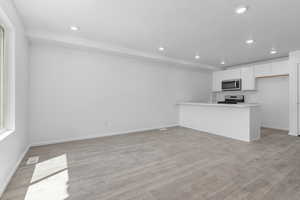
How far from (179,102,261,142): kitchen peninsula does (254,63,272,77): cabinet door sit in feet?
6.11

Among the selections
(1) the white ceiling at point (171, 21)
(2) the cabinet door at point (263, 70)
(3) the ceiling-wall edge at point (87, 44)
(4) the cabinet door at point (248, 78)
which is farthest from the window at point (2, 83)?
(2) the cabinet door at point (263, 70)

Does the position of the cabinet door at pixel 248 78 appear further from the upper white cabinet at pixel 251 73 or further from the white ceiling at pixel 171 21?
the white ceiling at pixel 171 21

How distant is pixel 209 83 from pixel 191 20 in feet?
14.8

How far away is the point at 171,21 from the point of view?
2.46 metres

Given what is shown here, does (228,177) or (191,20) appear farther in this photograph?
(191,20)

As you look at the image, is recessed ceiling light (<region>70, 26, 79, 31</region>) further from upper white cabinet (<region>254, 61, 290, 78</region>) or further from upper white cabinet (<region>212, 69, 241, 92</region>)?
upper white cabinet (<region>254, 61, 290, 78</region>)

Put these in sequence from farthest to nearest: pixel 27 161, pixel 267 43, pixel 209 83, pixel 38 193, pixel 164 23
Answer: pixel 209 83 < pixel 267 43 < pixel 164 23 < pixel 27 161 < pixel 38 193

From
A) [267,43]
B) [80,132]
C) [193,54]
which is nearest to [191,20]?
[193,54]

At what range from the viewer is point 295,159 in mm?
2426

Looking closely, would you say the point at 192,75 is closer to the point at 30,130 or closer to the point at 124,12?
the point at 124,12

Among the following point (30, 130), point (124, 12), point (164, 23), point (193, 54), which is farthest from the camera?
point (193, 54)

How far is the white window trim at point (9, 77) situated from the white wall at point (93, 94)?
4.07 ft

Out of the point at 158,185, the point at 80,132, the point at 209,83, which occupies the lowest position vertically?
the point at 158,185

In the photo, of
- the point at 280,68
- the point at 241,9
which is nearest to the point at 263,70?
the point at 280,68
